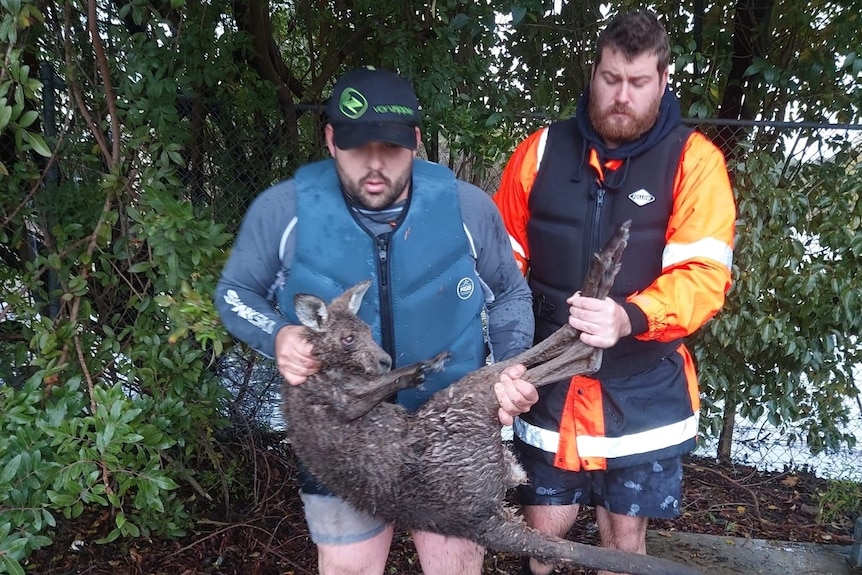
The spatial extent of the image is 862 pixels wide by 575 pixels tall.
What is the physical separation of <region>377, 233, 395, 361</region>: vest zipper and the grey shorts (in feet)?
2.05

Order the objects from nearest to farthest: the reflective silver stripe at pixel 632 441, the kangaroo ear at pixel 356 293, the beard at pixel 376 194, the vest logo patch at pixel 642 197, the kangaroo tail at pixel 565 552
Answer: the kangaroo tail at pixel 565 552 → the kangaroo ear at pixel 356 293 → the beard at pixel 376 194 → the vest logo patch at pixel 642 197 → the reflective silver stripe at pixel 632 441

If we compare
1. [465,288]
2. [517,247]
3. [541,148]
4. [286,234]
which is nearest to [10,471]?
[286,234]

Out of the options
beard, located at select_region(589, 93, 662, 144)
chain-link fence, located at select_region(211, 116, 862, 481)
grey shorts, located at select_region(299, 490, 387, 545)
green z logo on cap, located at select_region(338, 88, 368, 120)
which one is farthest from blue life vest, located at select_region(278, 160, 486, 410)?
chain-link fence, located at select_region(211, 116, 862, 481)

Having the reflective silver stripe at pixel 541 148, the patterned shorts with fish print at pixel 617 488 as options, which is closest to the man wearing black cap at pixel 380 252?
the reflective silver stripe at pixel 541 148

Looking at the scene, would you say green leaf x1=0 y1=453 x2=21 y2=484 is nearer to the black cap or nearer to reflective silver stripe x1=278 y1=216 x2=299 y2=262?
reflective silver stripe x1=278 y1=216 x2=299 y2=262

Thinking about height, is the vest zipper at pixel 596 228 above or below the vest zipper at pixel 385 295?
above

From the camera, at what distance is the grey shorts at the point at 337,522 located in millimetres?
2311

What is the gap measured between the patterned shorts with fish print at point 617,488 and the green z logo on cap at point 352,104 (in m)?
1.66

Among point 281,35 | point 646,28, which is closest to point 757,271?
point 646,28

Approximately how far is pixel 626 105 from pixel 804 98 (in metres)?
2.49

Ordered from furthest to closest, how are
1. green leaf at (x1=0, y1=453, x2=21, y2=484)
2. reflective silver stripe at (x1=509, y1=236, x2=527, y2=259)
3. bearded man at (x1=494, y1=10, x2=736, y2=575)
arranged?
reflective silver stripe at (x1=509, y1=236, x2=527, y2=259) < bearded man at (x1=494, y1=10, x2=736, y2=575) < green leaf at (x1=0, y1=453, x2=21, y2=484)

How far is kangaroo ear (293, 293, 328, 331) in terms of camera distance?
6.09ft

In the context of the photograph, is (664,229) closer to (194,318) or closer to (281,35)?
(194,318)

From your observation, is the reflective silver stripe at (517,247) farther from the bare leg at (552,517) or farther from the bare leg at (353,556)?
the bare leg at (353,556)
